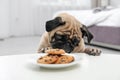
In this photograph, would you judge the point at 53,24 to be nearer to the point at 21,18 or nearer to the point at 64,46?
the point at 64,46

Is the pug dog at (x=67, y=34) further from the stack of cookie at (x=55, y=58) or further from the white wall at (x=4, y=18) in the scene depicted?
the white wall at (x=4, y=18)

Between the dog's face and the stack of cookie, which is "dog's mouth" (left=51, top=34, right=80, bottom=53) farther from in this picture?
the stack of cookie

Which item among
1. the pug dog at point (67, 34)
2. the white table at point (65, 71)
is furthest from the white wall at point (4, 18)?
the white table at point (65, 71)

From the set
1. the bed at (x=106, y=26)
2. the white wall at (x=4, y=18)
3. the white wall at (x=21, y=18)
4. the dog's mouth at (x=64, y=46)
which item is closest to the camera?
the dog's mouth at (x=64, y=46)

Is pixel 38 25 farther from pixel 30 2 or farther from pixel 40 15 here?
pixel 30 2

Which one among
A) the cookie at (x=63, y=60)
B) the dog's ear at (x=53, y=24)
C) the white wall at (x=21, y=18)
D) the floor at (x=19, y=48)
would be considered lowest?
the floor at (x=19, y=48)

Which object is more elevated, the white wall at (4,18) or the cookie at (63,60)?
the cookie at (63,60)
